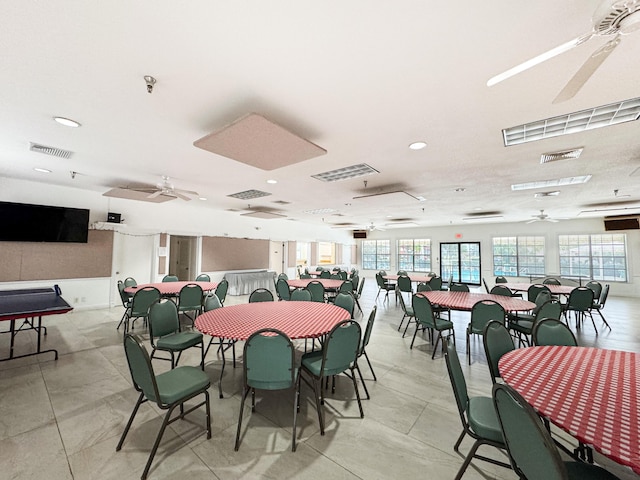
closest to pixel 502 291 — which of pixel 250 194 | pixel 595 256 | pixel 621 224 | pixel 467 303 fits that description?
pixel 467 303

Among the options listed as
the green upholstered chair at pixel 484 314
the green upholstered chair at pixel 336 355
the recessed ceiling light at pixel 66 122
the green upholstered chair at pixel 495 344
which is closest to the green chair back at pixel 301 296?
the green upholstered chair at pixel 336 355

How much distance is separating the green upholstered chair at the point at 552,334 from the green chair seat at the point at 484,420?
1039mm

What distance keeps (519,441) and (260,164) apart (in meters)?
3.15

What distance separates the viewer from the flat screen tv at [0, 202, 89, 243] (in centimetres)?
510

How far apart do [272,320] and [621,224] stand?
12.3 metres

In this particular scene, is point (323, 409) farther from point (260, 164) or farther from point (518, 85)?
point (518, 85)

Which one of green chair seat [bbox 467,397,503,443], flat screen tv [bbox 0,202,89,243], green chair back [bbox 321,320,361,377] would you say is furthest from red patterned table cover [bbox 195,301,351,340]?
flat screen tv [bbox 0,202,89,243]

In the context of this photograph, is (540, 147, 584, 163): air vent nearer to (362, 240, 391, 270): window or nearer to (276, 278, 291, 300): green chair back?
(276, 278, 291, 300): green chair back

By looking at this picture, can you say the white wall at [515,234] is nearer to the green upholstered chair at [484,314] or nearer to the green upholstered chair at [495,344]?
the green upholstered chair at [484,314]

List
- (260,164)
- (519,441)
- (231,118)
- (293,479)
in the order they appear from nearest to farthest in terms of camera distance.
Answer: (519,441) → (293,479) → (231,118) → (260,164)

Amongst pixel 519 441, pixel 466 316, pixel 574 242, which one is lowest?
pixel 466 316

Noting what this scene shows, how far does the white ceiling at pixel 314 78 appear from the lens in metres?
1.48

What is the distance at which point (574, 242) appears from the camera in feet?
32.3

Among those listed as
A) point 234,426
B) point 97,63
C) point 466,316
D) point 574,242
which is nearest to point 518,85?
point 97,63
